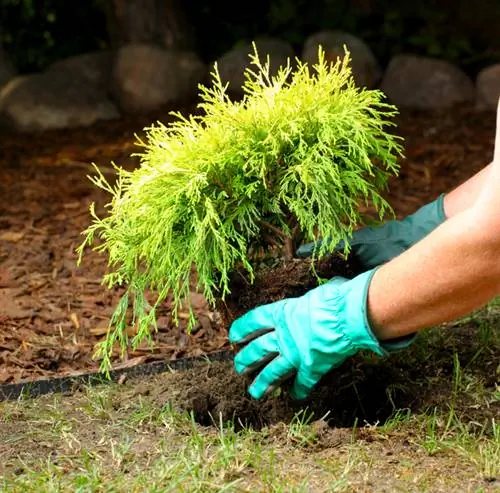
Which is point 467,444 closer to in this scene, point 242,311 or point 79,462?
point 242,311

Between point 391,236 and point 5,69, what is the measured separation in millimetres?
5670

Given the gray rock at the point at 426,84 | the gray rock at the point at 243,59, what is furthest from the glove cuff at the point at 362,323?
the gray rock at the point at 426,84

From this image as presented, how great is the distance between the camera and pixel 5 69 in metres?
8.36

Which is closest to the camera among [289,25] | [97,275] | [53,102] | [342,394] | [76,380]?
[342,394]

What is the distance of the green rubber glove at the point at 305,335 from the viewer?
2805 mm

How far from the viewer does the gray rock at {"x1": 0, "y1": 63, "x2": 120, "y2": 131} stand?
7648 millimetres

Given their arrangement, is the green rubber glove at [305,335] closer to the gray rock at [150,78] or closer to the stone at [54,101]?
the stone at [54,101]

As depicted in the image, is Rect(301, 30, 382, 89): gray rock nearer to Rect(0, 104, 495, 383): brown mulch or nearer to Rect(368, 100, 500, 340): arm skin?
Rect(0, 104, 495, 383): brown mulch

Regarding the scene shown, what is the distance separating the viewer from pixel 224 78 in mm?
7988

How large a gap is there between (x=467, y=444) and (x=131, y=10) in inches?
232

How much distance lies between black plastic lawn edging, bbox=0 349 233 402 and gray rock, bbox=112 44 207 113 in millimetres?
4656

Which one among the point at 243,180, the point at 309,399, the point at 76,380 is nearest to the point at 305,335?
the point at 309,399

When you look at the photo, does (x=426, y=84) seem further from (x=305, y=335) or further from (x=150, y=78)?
(x=305, y=335)

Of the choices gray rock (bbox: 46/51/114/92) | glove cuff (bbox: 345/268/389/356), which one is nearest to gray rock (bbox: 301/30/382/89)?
gray rock (bbox: 46/51/114/92)
